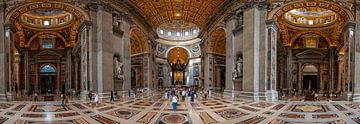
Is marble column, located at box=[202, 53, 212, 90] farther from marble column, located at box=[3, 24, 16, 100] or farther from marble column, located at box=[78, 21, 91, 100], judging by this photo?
marble column, located at box=[3, 24, 16, 100]

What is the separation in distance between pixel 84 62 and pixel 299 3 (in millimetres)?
16034

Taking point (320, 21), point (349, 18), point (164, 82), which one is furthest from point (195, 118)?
point (164, 82)

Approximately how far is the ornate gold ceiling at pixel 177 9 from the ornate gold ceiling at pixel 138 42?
2253 millimetres

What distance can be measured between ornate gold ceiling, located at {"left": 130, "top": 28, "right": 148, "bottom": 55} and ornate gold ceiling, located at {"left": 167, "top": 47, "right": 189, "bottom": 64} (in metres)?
15.3

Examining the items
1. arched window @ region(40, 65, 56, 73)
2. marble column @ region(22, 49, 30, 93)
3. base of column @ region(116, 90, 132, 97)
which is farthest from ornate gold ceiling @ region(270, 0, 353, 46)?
marble column @ region(22, 49, 30, 93)

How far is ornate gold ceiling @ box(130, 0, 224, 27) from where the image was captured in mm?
23578

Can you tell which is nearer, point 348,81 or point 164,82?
point 348,81

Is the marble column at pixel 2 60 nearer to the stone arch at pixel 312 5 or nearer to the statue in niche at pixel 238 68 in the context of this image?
the statue in niche at pixel 238 68

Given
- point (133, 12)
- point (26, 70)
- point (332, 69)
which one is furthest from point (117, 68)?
point (332, 69)

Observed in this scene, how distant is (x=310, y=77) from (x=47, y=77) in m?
31.0

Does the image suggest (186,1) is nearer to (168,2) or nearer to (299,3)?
(168,2)

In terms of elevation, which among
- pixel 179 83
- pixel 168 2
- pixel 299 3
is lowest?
pixel 179 83

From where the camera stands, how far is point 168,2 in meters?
24.5

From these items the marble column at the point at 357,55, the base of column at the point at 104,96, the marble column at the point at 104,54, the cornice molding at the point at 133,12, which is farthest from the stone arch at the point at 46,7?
the marble column at the point at 357,55
